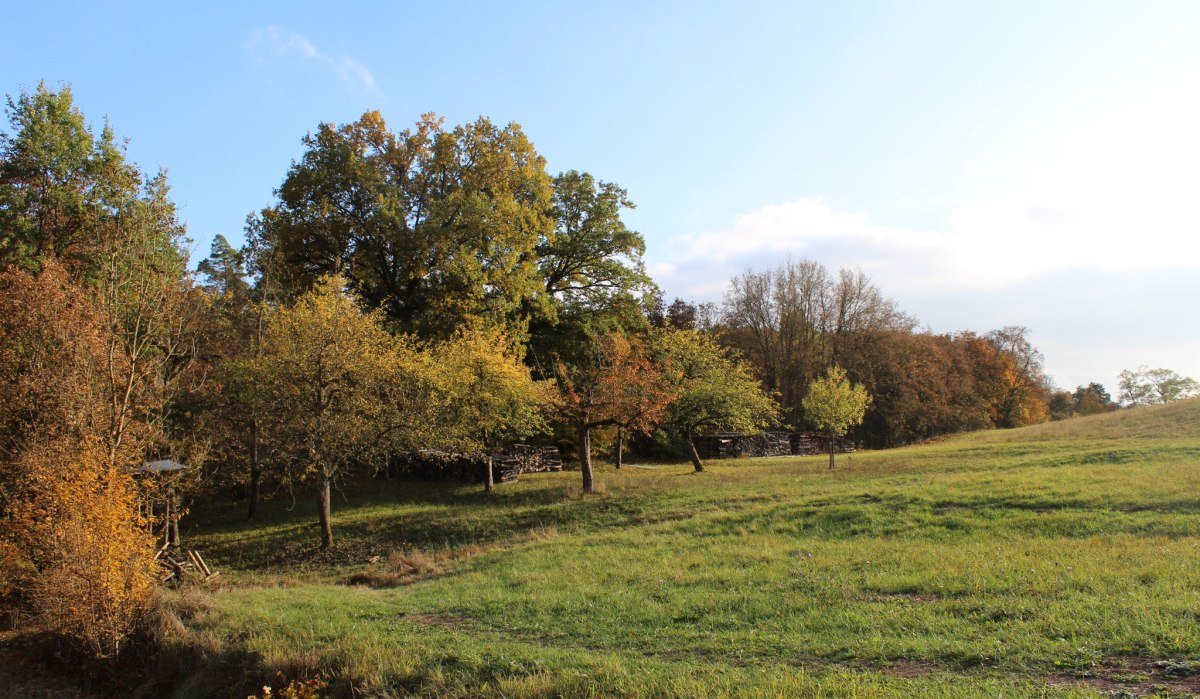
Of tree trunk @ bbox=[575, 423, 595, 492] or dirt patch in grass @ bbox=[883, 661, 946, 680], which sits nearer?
dirt patch in grass @ bbox=[883, 661, 946, 680]

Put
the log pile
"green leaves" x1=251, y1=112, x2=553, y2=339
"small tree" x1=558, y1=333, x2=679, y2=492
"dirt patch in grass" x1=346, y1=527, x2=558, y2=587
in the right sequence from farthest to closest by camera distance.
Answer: the log pile < "green leaves" x1=251, y1=112, x2=553, y2=339 < "small tree" x1=558, y1=333, x2=679, y2=492 < "dirt patch in grass" x1=346, y1=527, x2=558, y2=587

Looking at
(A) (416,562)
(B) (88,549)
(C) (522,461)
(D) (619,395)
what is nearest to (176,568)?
(B) (88,549)

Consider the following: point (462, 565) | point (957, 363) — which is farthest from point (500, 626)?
point (957, 363)

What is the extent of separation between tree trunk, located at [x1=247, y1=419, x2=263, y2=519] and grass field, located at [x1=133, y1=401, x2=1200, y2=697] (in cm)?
251

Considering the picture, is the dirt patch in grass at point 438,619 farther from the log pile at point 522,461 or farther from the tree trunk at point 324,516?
the log pile at point 522,461

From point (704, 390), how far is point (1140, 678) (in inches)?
958

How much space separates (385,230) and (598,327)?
11.0m

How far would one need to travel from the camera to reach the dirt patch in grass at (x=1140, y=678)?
18.7 ft

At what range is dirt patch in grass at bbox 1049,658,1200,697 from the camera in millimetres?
5707

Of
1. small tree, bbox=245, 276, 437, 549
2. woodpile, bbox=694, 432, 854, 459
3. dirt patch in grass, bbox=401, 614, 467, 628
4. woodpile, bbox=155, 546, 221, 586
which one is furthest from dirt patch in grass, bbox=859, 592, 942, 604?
woodpile, bbox=694, 432, 854, 459

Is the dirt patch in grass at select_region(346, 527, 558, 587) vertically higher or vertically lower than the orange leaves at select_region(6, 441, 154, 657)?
lower

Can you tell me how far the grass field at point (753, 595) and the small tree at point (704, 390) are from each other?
7388 mm

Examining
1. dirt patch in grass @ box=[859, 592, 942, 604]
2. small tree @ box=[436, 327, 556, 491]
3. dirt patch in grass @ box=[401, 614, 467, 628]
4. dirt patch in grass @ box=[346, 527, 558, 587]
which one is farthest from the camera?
small tree @ box=[436, 327, 556, 491]

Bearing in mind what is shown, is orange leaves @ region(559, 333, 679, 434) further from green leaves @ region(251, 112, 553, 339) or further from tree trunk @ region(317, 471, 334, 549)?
tree trunk @ region(317, 471, 334, 549)
